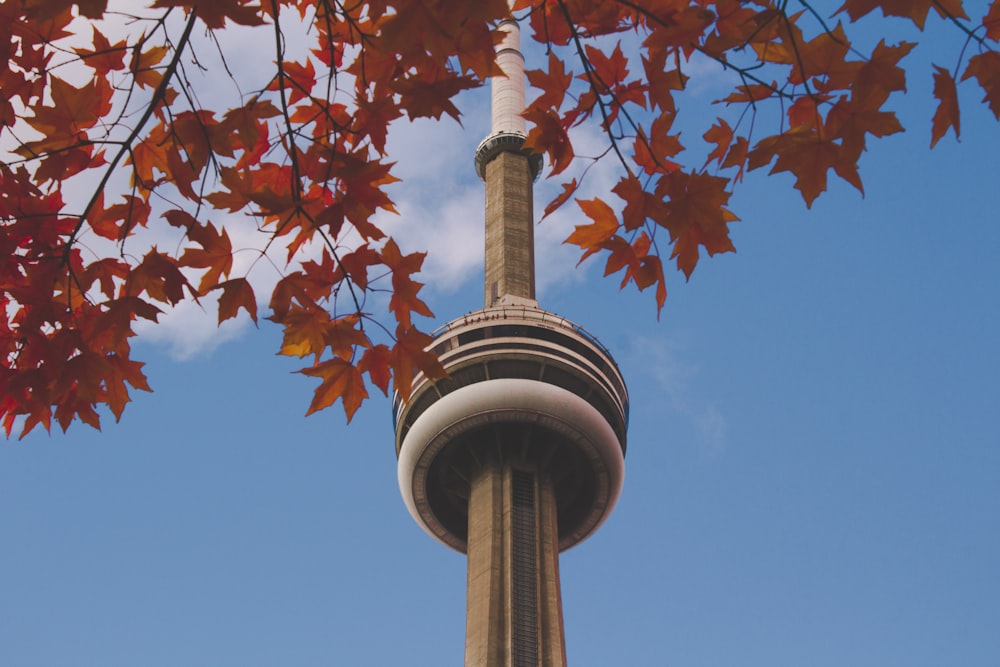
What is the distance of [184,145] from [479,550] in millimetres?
36933

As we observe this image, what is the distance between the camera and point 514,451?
43.7m

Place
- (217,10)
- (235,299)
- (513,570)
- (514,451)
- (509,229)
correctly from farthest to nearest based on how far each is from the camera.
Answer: (509,229) → (514,451) → (513,570) → (235,299) → (217,10)

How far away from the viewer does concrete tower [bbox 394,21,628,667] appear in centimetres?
3931

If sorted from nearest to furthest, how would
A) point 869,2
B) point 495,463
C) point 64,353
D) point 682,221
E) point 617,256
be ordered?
point 869,2, point 682,221, point 617,256, point 64,353, point 495,463

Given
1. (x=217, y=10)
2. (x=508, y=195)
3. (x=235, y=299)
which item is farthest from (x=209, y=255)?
(x=508, y=195)

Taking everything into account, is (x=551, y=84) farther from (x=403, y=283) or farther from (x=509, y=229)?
(x=509, y=229)

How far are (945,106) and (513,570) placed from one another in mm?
36322

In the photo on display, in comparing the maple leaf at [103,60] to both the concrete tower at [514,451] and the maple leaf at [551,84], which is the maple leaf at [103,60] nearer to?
the maple leaf at [551,84]

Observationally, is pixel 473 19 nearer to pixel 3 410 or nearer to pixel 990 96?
pixel 990 96

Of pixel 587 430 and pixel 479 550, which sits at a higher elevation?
pixel 587 430

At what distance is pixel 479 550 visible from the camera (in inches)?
1597

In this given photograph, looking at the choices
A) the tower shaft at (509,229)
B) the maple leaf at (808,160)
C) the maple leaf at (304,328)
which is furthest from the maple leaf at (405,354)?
the tower shaft at (509,229)

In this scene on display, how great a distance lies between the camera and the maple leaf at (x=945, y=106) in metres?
4.34

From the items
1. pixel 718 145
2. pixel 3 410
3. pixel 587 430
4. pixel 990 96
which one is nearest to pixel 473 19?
pixel 718 145
